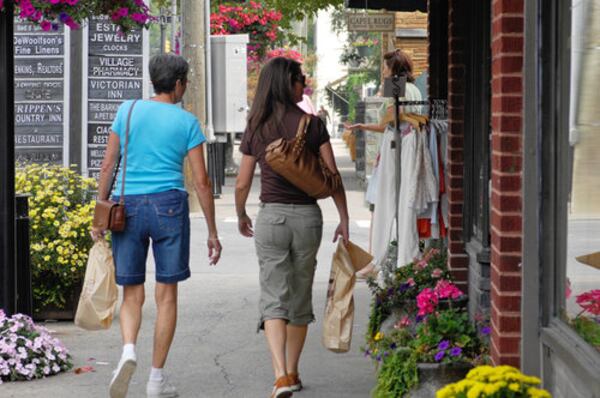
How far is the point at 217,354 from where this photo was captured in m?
8.60

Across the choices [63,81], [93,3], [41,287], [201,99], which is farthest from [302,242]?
[201,99]

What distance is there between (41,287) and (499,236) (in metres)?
4.92

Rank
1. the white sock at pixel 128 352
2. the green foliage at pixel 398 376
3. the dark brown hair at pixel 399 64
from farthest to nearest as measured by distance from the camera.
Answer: the dark brown hair at pixel 399 64 < the white sock at pixel 128 352 < the green foliage at pixel 398 376

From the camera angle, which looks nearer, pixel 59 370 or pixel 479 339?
pixel 479 339

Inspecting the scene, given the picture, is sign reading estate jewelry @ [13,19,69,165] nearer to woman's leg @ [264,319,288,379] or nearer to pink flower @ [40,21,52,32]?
pink flower @ [40,21,52,32]

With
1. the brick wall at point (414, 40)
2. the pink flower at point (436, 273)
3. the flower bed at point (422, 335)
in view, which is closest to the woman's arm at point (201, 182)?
the flower bed at point (422, 335)

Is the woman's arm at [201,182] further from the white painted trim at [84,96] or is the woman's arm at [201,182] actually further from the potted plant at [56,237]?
the white painted trim at [84,96]

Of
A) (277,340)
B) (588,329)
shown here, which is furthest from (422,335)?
(588,329)

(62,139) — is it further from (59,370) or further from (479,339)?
(479,339)

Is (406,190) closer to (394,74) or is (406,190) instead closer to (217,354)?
(394,74)

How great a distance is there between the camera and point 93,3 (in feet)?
25.8

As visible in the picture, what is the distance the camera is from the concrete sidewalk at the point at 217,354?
744 cm

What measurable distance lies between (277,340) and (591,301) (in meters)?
2.47

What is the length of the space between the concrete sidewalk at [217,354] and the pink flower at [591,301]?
99.8 inches
